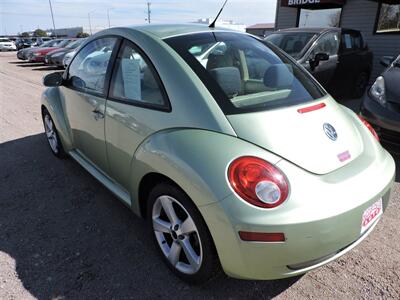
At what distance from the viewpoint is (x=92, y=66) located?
10.2 ft

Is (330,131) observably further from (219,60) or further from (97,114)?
(97,114)

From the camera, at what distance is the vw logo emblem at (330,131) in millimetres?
2057

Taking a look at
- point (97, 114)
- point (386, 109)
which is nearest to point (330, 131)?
point (97, 114)

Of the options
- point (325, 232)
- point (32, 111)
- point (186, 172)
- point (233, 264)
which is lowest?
point (32, 111)

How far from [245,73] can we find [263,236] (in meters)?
1.32

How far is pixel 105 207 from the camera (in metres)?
3.13

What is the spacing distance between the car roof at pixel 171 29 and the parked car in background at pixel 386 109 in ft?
7.57

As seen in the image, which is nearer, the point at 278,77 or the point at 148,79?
the point at 148,79

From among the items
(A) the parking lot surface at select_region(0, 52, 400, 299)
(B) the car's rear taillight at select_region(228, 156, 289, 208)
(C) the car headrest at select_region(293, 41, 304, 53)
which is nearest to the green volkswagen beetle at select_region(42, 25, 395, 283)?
(B) the car's rear taillight at select_region(228, 156, 289, 208)

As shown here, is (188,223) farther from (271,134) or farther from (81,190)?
(81,190)

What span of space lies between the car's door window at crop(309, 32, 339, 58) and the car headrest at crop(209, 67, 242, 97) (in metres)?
4.54

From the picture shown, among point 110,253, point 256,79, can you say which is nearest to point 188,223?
point 110,253

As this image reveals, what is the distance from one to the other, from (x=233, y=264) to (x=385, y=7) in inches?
438

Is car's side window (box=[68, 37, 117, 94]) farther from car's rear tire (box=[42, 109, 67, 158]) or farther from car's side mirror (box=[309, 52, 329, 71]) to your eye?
car's side mirror (box=[309, 52, 329, 71])
